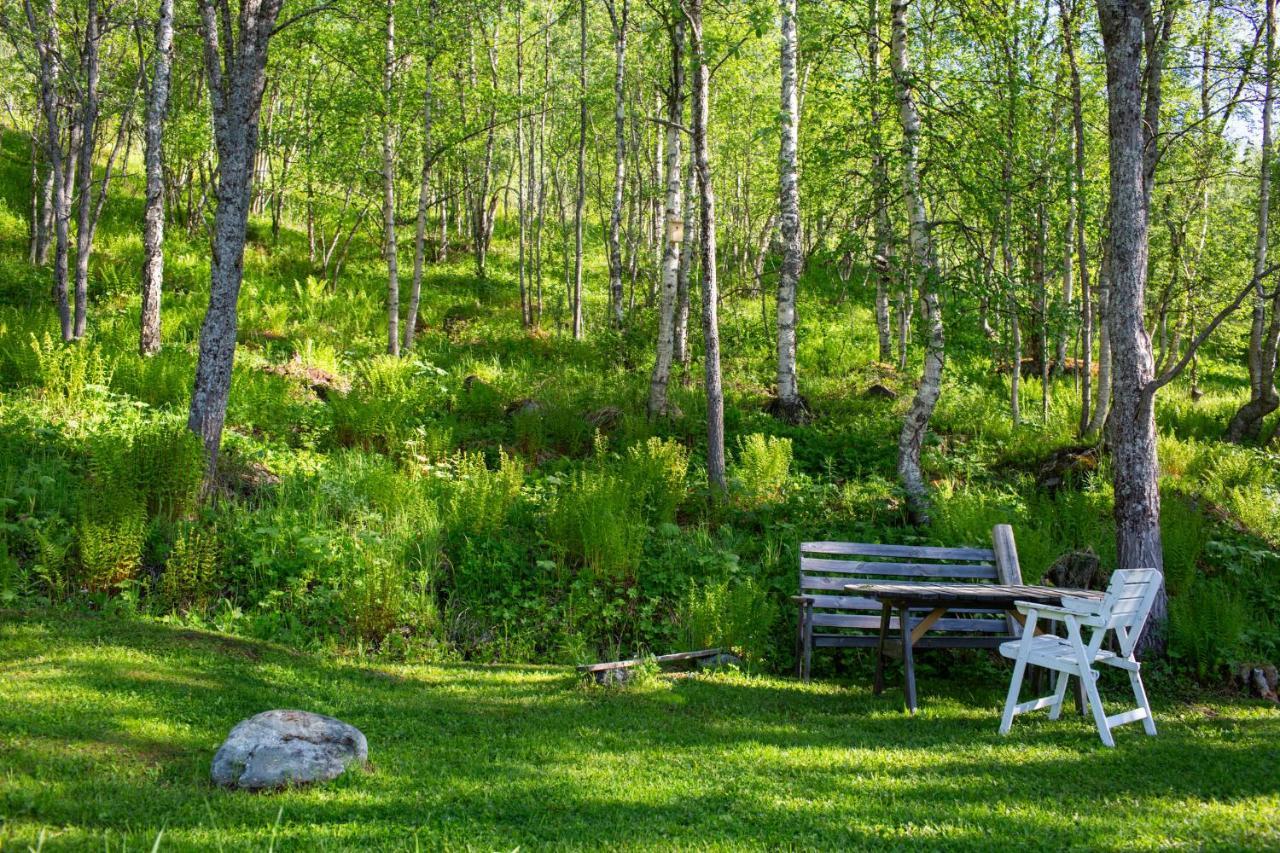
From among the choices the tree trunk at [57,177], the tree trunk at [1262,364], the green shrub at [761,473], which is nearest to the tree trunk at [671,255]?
the green shrub at [761,473]

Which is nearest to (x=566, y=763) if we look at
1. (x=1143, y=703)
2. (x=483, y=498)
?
(x=1143, y=703)

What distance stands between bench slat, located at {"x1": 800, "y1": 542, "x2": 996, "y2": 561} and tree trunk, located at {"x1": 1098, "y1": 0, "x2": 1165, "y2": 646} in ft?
3.71

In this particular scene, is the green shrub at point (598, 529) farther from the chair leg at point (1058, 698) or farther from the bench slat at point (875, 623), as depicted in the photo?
the chair leg at point (1058, 698)

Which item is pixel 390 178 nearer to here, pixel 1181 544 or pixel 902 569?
pixel 902 569

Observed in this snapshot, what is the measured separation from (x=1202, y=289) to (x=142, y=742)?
2071 centimetres

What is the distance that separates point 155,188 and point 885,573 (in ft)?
34.2

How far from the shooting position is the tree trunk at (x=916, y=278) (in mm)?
8734

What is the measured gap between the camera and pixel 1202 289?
59.4 feet

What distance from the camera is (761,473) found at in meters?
9.42

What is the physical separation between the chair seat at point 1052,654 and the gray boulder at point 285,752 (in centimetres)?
365

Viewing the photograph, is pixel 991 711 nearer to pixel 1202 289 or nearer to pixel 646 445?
pixel 646 445

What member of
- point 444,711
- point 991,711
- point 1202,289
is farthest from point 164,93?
point 1202,289

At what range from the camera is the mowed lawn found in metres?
3.07

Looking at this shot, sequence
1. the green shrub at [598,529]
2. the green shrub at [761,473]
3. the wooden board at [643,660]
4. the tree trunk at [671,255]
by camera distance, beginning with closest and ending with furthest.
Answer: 1. the wooden board at [643,660]
2. the green shrub at [598,529]
3. the green shrub at [761,473]
4. the tree trunk at [671,255]
